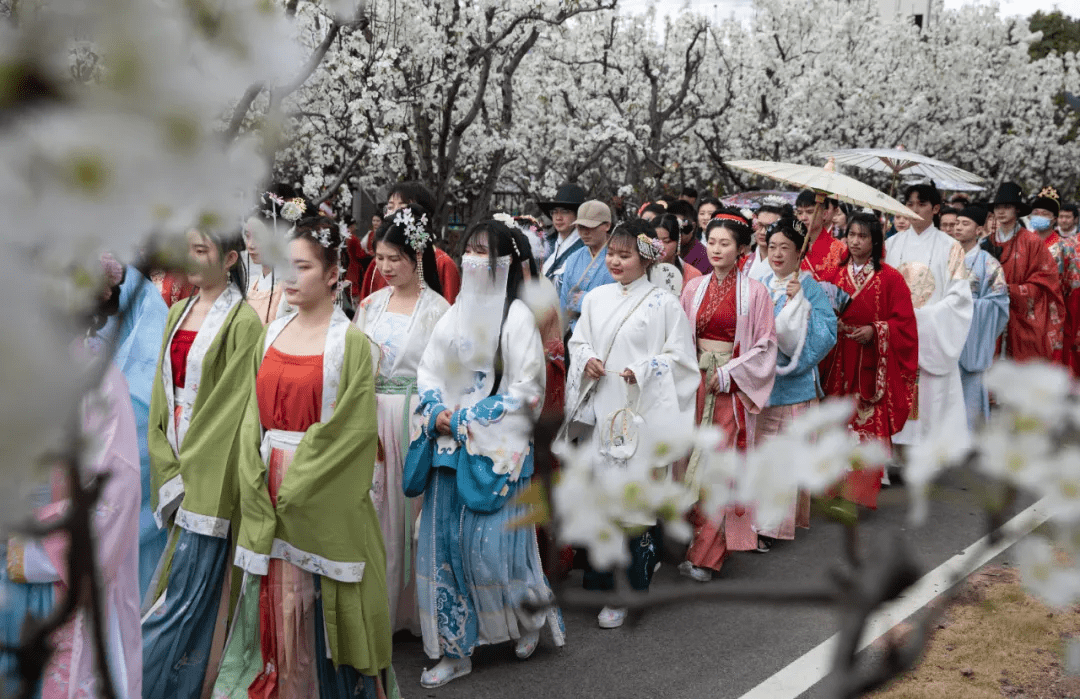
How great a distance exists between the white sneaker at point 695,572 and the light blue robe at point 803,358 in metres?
1.11

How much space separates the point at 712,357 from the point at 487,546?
76.3 inches

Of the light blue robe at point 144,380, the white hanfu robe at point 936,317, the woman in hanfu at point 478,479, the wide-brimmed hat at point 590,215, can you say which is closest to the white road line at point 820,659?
the woman in hanfu at point 478,479

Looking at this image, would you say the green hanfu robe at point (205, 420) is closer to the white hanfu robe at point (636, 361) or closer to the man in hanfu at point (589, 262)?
the white hanfu robe at point (636, 361)

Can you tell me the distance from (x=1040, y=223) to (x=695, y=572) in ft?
22.6

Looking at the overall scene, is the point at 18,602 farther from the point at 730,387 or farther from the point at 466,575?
the point at 730,387

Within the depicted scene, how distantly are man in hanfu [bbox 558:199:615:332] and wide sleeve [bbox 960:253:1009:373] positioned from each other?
3.28 metres

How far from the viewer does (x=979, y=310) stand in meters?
7.95

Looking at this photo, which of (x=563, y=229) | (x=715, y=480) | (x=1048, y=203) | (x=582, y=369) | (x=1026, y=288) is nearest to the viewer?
(x=715, y=480)

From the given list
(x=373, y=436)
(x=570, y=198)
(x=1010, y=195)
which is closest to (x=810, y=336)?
(x=570, y=198)

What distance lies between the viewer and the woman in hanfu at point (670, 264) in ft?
18.2

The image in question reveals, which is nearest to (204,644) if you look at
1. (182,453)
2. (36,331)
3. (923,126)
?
(182,453)

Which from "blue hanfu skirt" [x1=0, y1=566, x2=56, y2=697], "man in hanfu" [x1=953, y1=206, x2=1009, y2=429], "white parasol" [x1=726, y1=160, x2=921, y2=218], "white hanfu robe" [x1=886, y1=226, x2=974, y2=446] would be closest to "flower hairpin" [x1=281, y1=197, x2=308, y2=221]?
"blue hanfu skirt" [x1=0, y1=566, x2=56, y2=697]

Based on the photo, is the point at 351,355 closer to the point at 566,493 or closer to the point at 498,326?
the point at 498,326

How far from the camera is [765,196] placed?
1121 centimetres
